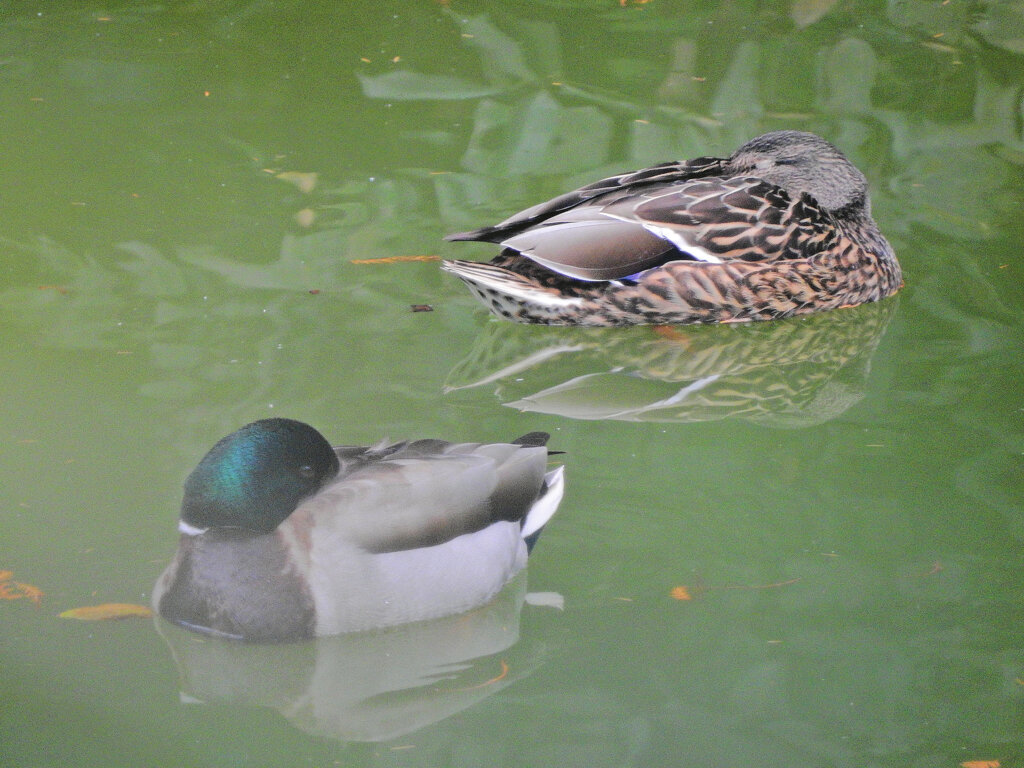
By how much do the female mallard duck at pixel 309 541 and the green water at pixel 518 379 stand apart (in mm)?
123

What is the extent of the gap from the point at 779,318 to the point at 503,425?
70.3 inches

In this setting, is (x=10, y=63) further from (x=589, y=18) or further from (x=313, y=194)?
(x=589, y=18)

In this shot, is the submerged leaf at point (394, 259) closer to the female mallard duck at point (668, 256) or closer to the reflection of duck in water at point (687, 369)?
the female mallard duck at point (668, 256)

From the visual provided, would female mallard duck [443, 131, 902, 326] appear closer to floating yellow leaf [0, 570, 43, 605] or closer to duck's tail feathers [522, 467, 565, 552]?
duck's tail feathers [522, 467, 565, 552]

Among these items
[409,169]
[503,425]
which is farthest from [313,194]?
[503,425]

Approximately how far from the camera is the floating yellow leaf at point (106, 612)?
3725 mm

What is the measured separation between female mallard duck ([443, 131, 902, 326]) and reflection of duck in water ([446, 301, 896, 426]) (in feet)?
0.34

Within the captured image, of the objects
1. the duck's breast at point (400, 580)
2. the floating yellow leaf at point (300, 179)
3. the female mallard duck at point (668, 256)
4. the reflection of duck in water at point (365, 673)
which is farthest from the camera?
the floating yellow leaf at point (300, 179)

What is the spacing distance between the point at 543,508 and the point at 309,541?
827 millimetres

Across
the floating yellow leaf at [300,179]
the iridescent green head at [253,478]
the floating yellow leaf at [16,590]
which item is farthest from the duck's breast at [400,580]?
the floating yellow leaf at [300,179]

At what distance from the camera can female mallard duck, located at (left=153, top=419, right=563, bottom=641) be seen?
3.60 m

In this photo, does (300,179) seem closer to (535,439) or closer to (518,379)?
(518,379)

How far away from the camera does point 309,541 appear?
3.59 m

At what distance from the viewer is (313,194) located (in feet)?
22.1
